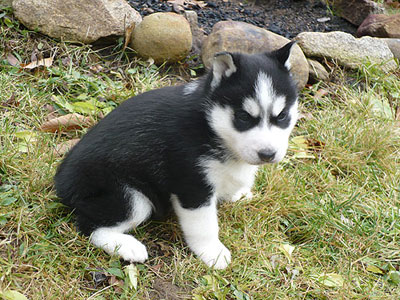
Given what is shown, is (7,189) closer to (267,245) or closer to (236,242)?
(236,242)

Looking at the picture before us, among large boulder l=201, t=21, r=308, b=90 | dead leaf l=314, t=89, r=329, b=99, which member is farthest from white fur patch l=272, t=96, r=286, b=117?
dead leaf l=314, t=89, r=329, b=99

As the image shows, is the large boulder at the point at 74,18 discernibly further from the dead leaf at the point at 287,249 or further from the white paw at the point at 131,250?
the dead leaf at the point at 287,249

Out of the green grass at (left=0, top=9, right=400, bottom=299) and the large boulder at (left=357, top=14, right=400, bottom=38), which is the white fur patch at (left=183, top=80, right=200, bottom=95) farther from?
the large boulder at (left=357, top=14, right=400, bottom=38)

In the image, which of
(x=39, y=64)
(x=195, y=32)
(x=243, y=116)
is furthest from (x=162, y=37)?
(x=243, y=116)

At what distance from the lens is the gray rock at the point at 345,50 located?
699 cm

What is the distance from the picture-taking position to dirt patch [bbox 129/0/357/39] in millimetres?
7355

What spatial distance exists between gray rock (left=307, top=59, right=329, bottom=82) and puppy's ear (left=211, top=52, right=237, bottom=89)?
345 centimetres

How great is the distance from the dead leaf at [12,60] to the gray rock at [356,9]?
5.71m

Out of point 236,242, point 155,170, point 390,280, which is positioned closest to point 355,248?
point 390,280

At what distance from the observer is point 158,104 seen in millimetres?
3986

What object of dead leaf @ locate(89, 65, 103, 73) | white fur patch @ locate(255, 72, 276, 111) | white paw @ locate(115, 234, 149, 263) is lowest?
dead leaf @ locate(89, 65, 103, 73)

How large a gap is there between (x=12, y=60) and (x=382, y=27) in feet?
Result: 19.1

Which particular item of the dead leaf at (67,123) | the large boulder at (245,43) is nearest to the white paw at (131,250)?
the dead leaf at (67,123)

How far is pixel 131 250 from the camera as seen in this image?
3898 mm
